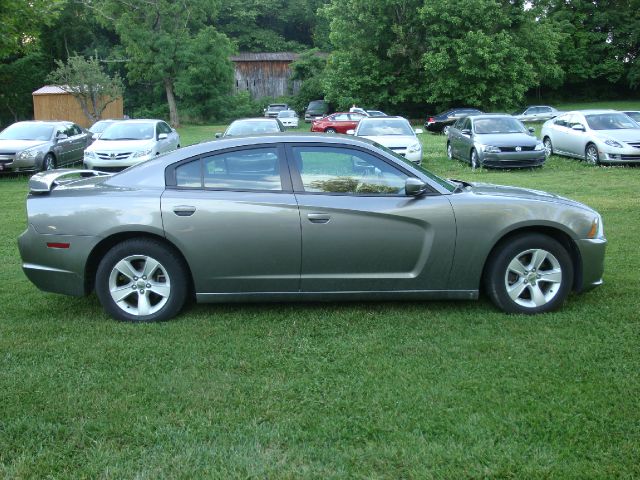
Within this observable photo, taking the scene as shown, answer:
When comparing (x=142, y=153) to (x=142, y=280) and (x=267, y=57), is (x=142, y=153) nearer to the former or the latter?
(x=142, y=280)

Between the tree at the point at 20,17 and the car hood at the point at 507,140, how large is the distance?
1252cm

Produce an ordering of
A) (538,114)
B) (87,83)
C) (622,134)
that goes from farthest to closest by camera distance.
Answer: (538,114) < (87,83) < (622,134)

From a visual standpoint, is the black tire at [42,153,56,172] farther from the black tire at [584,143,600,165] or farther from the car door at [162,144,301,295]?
the black tire at [584,143,600,165]

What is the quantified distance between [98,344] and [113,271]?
679mm

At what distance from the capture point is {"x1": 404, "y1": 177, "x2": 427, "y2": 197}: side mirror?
16.7 ft

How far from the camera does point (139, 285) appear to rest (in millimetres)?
5207

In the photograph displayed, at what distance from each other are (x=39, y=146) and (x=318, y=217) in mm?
13550

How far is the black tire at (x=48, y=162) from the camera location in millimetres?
16609

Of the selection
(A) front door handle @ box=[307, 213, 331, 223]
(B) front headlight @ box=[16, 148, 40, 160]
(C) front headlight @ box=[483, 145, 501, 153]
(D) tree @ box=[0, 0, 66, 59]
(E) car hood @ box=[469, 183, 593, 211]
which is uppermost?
(D) tree @ box=[0, 0, 66, 59]

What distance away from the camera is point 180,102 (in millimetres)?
51531

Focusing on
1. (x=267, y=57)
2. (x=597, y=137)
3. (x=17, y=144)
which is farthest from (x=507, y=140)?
(x=267, y=57)

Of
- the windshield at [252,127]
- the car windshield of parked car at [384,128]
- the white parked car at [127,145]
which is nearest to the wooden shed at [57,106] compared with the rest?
the white parked car at [127,145]

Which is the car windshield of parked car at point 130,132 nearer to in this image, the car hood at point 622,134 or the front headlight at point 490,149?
the front headlight at point 490,149

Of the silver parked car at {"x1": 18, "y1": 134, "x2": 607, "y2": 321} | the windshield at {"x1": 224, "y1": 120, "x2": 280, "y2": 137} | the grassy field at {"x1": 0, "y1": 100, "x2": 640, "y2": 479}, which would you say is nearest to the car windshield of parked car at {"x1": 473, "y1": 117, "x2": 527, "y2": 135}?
the windshield at {"x1": 224, "y1": 120, "x2": 280, "y2": 137}
